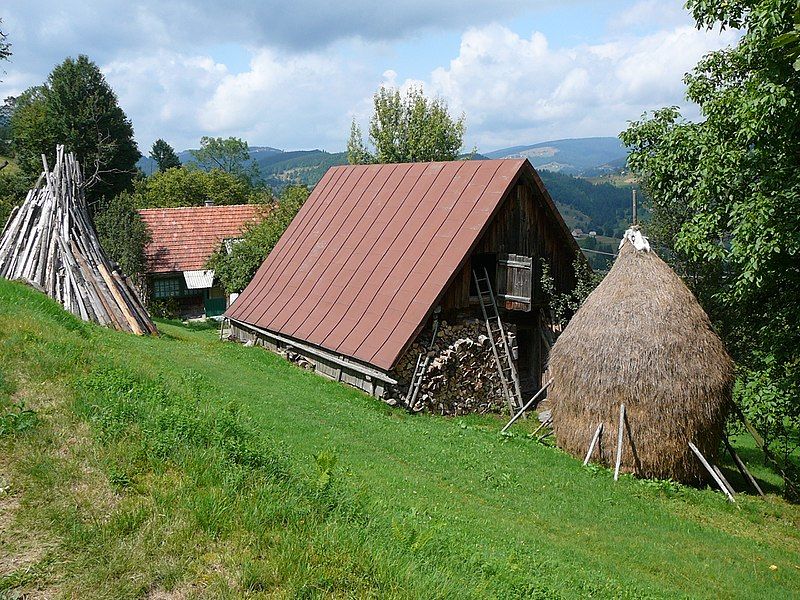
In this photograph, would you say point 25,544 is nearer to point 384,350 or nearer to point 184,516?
point 184,516

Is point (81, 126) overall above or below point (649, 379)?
above

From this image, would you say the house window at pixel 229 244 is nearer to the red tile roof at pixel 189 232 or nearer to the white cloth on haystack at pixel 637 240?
the red tile roof at pixel 189 232

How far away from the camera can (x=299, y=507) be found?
212 inches

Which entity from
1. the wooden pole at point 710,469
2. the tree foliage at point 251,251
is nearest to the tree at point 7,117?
the tree foliage at point 251,251

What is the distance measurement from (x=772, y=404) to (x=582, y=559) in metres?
5.87

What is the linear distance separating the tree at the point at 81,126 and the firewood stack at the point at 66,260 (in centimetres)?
1619

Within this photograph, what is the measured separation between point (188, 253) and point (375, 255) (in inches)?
758

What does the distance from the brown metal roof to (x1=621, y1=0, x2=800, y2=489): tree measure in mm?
4235

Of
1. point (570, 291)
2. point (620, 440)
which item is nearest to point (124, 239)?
point (570, 291)

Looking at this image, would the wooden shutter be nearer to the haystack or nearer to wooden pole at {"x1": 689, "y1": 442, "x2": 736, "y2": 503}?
the haystack

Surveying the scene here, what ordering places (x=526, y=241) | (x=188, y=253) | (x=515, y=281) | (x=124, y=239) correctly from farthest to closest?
(x=188, y=253) < (x=124, y=239) < (x=526, y=241) < (x=515, y=281)

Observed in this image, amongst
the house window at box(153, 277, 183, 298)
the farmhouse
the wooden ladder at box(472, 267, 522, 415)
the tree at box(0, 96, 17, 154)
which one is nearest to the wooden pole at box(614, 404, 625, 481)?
the wooden ladder at box(472, 267, 522, 415)

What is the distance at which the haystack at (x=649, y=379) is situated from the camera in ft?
38.6

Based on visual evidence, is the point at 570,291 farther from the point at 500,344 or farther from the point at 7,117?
the point at 7,117
